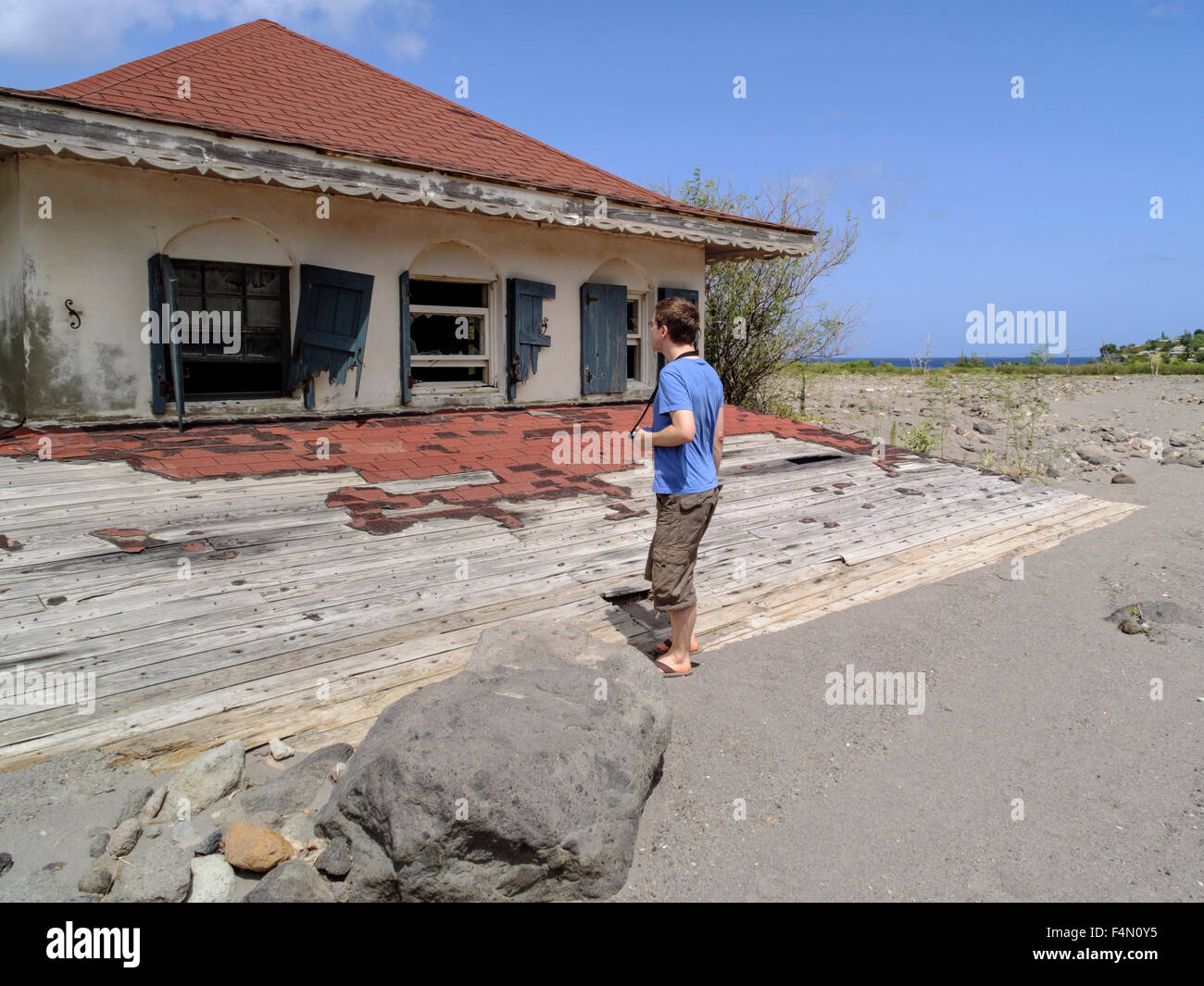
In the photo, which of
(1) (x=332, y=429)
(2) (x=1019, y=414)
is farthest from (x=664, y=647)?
(2) (x=1019, y=414)

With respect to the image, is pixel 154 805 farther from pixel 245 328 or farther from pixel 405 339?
pixel 405 339

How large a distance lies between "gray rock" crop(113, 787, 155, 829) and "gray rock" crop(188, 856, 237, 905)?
1.11ft

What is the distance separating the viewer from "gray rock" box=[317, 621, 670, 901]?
107 inches

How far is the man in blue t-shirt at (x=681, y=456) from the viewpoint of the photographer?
4227 mm

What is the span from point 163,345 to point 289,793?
6.49 meters

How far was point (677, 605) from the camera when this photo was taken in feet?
14.6

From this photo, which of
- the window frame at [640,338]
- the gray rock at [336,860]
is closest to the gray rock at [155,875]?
the gray rock at [336,860]

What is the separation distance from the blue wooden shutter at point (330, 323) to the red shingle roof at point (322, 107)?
146cm

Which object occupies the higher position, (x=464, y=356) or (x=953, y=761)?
(x=464, y=356)

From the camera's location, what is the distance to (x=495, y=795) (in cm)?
275

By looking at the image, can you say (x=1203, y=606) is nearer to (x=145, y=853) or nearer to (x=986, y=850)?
(x=986, y=850)

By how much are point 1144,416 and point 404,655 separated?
2306cm

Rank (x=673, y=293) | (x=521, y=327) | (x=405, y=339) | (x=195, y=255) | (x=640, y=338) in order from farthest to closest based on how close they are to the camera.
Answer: (x=640, y=338) < (x=673, y=293) < (x=521, y=327) < (x=405, y=339) < (x=195, y=255)

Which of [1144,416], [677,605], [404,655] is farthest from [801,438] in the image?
[1144,416]
